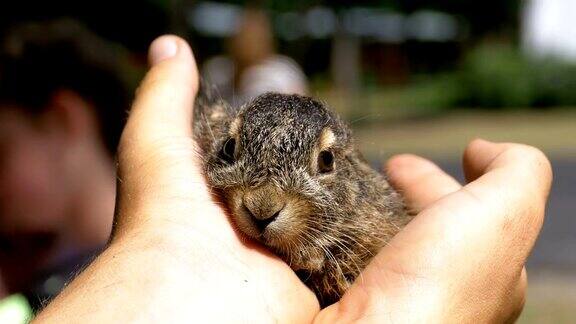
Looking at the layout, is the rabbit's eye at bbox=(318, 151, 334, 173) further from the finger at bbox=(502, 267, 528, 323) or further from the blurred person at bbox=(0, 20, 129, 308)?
the blurred person at bbox=(0, 20, 129, 308)

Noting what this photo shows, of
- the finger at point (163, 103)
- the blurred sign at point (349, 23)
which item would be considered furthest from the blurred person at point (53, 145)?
the blurred sign at point (349, 23)

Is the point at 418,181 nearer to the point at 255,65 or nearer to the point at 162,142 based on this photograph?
the point at 162,142

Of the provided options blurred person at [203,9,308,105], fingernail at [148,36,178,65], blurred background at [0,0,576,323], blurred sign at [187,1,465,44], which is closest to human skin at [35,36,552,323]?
fingernail at [148,36,178,65]

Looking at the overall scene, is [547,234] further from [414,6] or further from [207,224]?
[414,6]

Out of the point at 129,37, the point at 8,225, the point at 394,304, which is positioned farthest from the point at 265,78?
the point at 129,37

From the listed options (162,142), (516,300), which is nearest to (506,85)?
(516,300)

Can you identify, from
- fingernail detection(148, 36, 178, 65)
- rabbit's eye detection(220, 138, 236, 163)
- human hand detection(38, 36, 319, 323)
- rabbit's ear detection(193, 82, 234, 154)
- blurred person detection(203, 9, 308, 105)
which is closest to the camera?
human hand detection(38, 36, 319, 323)
